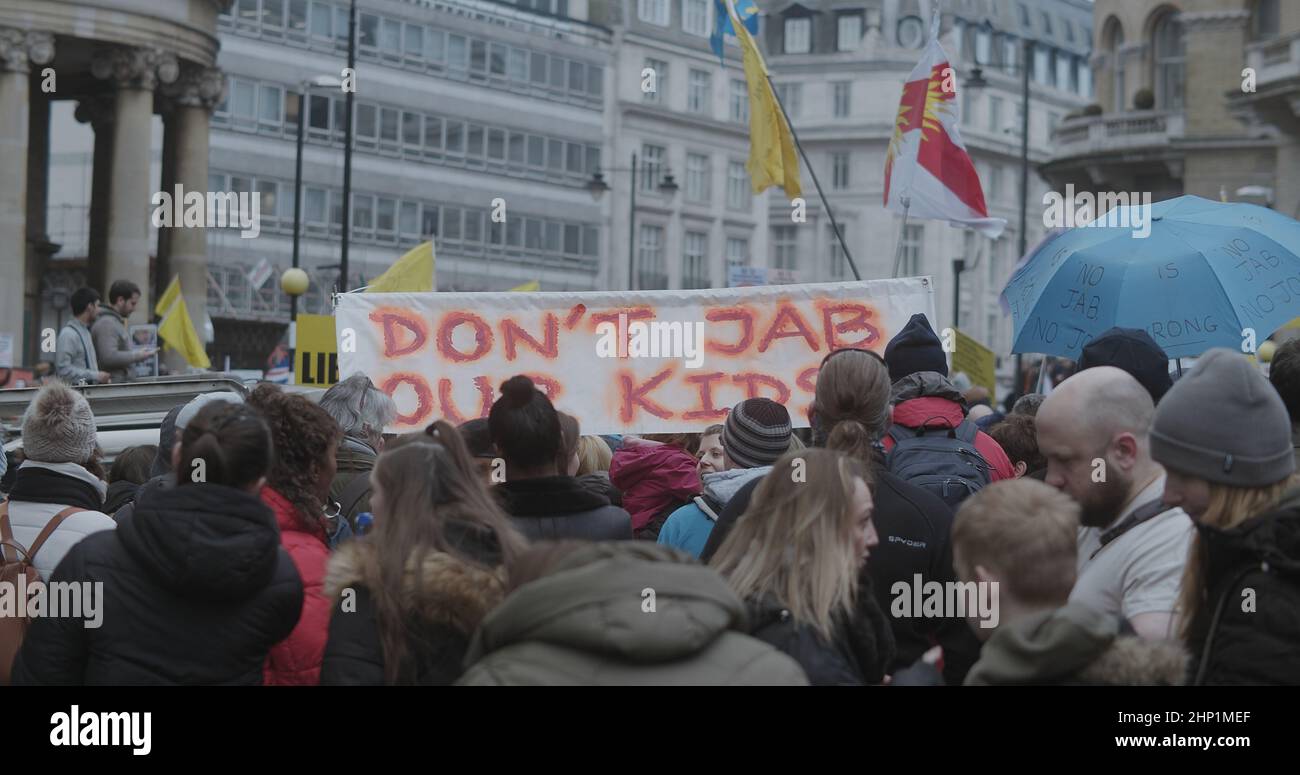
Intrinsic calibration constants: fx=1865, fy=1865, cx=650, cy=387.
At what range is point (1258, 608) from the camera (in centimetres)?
A: 411

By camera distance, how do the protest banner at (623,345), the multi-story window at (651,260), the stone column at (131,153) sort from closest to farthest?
the protest banner at (623,345)
the stone column at (131,153)
the multi-story window at (651,260)

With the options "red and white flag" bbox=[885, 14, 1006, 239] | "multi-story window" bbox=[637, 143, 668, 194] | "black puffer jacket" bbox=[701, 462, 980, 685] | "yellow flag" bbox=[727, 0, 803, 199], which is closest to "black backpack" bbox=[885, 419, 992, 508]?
"black puffer jacket" bbox=[701, 462, 980, 685]

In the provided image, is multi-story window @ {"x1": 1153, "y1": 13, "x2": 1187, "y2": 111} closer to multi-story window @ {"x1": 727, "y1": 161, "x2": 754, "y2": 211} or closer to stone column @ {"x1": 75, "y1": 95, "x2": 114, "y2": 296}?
stone column @ {"x1": 75, "y1": 95, "x2": 114, "y2": 296}

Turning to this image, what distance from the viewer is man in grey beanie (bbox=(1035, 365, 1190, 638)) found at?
5.11 meters

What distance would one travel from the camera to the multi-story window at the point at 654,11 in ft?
259

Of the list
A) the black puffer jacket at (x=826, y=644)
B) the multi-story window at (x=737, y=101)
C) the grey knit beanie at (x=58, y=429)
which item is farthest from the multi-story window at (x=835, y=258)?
the black puffer jacket at (x=826, y=644)

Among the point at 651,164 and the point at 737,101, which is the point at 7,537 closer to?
the point at 651,164

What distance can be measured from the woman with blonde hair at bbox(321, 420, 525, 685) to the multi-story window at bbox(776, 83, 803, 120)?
318 ft

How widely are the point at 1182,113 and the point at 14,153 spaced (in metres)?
30.3

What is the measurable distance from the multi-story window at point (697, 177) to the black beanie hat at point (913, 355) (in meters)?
75.9

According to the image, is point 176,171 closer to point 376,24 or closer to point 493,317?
point 493,317

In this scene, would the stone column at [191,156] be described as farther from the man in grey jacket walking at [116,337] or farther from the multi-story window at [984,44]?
the multi-story window at [984,44]
